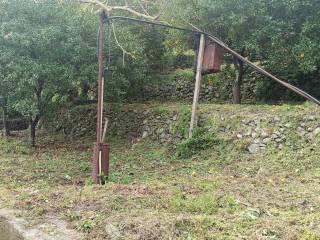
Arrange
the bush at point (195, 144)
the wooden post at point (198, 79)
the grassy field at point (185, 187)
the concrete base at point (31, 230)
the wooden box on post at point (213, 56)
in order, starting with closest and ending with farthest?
1. the grassy field at point (185, 187)
2. the concrete base at point (31, 230)
3. the wooden box on post at point (213, 56)
4. the wooden post at point (198, 79)
5. the bush at point (195, 144)

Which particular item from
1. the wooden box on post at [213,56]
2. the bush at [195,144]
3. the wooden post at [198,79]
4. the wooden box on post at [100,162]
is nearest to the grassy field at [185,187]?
the bush at [195,144]

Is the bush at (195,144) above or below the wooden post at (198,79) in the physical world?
below

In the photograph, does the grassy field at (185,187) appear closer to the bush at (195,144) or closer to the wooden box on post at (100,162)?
the bush at (195,144)

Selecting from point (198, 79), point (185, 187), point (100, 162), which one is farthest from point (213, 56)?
point (100, 162)

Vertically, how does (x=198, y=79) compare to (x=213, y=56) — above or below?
below

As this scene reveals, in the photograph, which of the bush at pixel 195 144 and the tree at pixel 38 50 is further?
the tree at pixel 38 50

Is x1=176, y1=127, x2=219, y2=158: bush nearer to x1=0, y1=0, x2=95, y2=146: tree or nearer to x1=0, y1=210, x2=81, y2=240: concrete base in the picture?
x1=0, y1=0, x2=95, y2=146: tree

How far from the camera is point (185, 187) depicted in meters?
7.45

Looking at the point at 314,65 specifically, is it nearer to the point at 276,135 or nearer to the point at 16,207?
the point at 276,135

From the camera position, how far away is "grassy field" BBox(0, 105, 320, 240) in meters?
5.18

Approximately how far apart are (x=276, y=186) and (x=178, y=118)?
552cm

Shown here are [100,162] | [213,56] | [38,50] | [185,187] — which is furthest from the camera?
[38,50]

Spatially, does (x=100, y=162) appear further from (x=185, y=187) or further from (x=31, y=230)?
(x=31, y=230)

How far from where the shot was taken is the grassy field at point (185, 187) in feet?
17.0
